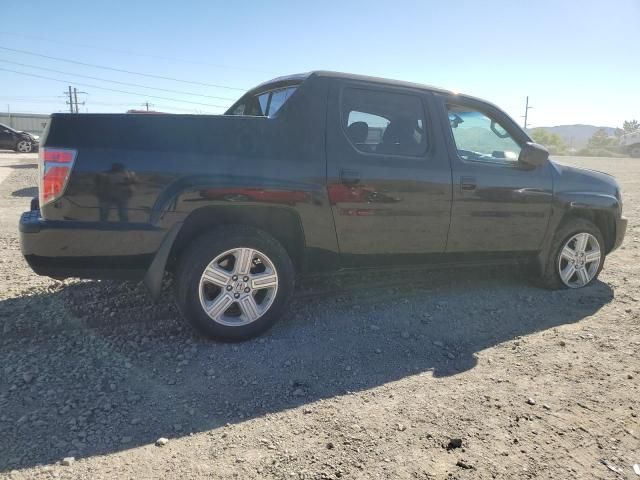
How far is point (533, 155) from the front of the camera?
4062mm

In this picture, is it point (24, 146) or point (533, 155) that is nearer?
point (533, 155)

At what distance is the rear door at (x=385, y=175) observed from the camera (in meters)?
3.48

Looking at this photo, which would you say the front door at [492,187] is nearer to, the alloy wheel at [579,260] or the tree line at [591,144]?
the alloy wheel at [579,260]

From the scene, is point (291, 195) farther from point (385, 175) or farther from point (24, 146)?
point (24, 146)

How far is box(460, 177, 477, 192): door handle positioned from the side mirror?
57 cm

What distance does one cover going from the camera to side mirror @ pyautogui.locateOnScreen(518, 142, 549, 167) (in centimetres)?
405

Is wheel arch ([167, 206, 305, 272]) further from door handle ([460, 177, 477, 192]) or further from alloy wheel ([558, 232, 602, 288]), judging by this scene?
alloy wheel ([558, 232, 602, 288])

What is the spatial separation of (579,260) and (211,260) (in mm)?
3596

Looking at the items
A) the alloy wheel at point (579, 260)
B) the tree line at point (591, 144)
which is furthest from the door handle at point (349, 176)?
the tree line at point (591, 144)

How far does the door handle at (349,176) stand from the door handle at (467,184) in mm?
976

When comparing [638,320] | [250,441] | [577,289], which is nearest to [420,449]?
[250,441]

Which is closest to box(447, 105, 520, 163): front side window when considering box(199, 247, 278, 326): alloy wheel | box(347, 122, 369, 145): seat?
box(347, 122, 369, 145): seat

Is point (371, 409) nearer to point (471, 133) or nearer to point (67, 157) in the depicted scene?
point (67, 157)

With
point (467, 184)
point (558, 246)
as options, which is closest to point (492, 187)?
point (467, 184)
